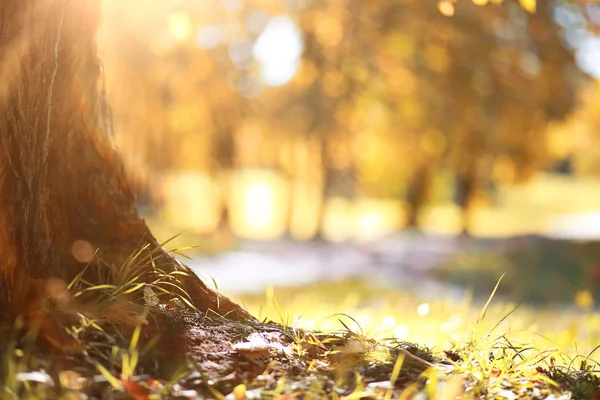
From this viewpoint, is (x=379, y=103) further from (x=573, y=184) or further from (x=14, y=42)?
(x=573, y=184)

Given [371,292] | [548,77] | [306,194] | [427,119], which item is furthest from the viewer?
[306,194]

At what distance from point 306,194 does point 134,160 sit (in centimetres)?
1140

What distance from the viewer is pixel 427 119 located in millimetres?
17469

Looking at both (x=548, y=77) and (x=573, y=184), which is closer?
(x=548, y=77)

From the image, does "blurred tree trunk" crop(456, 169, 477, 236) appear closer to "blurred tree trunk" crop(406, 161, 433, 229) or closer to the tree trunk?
"blurred tree trunk" crop(406, 161, 433, 229)

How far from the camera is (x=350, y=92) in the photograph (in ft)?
61.1

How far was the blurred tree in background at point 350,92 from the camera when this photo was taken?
11969mm

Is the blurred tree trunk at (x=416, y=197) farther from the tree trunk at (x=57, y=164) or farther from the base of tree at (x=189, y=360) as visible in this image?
the base of tree at (x=189, y=360)

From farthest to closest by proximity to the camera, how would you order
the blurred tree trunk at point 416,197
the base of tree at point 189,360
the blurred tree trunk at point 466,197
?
the blurred tree trunk at point 416,197 < the blurred tree trunk at point 466,197 < the base of tree at point 189,360

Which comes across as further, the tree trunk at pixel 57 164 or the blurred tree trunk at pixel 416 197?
the blurred tree trunk at pixel 416 197

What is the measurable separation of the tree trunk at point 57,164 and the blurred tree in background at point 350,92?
13.5ft

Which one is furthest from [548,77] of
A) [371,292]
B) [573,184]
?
[573,184]

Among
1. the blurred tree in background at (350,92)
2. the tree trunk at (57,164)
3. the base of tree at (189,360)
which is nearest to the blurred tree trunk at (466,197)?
the blurred tree in background at (350,92)

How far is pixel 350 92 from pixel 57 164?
592 inches
